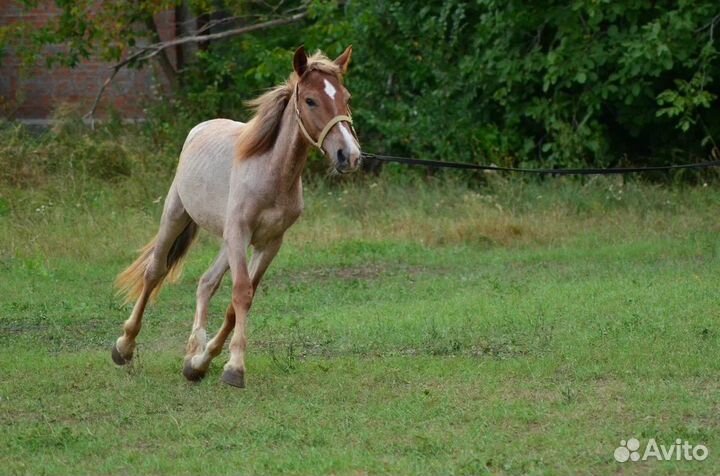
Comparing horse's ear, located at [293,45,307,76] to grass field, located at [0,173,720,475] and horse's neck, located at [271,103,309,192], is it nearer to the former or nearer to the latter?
horse's neck, located at [271,103,309,192]

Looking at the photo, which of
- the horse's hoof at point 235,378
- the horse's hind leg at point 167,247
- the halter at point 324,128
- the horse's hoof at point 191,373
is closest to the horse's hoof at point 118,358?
the horse's hind leg at point 167,247

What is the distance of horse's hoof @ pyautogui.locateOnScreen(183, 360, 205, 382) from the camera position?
7.76m

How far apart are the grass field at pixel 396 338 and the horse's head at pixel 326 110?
4.64ft

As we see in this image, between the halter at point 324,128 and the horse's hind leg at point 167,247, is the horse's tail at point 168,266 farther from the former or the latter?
the halter at point 324,128

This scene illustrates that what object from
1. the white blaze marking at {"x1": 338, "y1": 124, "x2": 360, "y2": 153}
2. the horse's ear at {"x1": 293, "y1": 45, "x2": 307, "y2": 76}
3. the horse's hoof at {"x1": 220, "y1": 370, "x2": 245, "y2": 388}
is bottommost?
the horse's hoof at {"x1": 220, "y1": 370, "x2": 245, "y2": 388}

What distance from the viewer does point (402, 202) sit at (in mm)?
15711

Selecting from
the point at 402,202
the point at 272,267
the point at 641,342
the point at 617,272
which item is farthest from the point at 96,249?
the point at 641,342

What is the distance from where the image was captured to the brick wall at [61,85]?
20.8 m

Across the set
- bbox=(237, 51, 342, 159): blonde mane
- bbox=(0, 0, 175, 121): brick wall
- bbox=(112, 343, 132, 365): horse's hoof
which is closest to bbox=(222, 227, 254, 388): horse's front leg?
bbox=(237, 51, 342, 159): blonde mane

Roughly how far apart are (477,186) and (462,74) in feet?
5.14

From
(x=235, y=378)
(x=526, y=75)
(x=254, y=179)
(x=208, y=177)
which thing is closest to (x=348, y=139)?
(x=254, y=179)

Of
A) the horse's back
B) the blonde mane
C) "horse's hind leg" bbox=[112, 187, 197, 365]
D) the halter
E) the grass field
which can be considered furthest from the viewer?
"horse's hind leg" bbox=[112, 187, 197, 365]

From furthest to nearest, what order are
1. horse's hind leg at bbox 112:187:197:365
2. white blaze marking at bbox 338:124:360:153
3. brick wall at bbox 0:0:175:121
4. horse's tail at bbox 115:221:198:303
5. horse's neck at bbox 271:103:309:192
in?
brick wall at bbox 0:0:175:121 < horse's tail at bbox 115:221:198:303 < horse's hind leg at bbox 112:187:197:365 < horse's neck at bbox 271:103:309:192 < white blaze marking at bbox 338:124:360:153

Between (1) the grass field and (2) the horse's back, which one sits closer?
(1) the grass field
